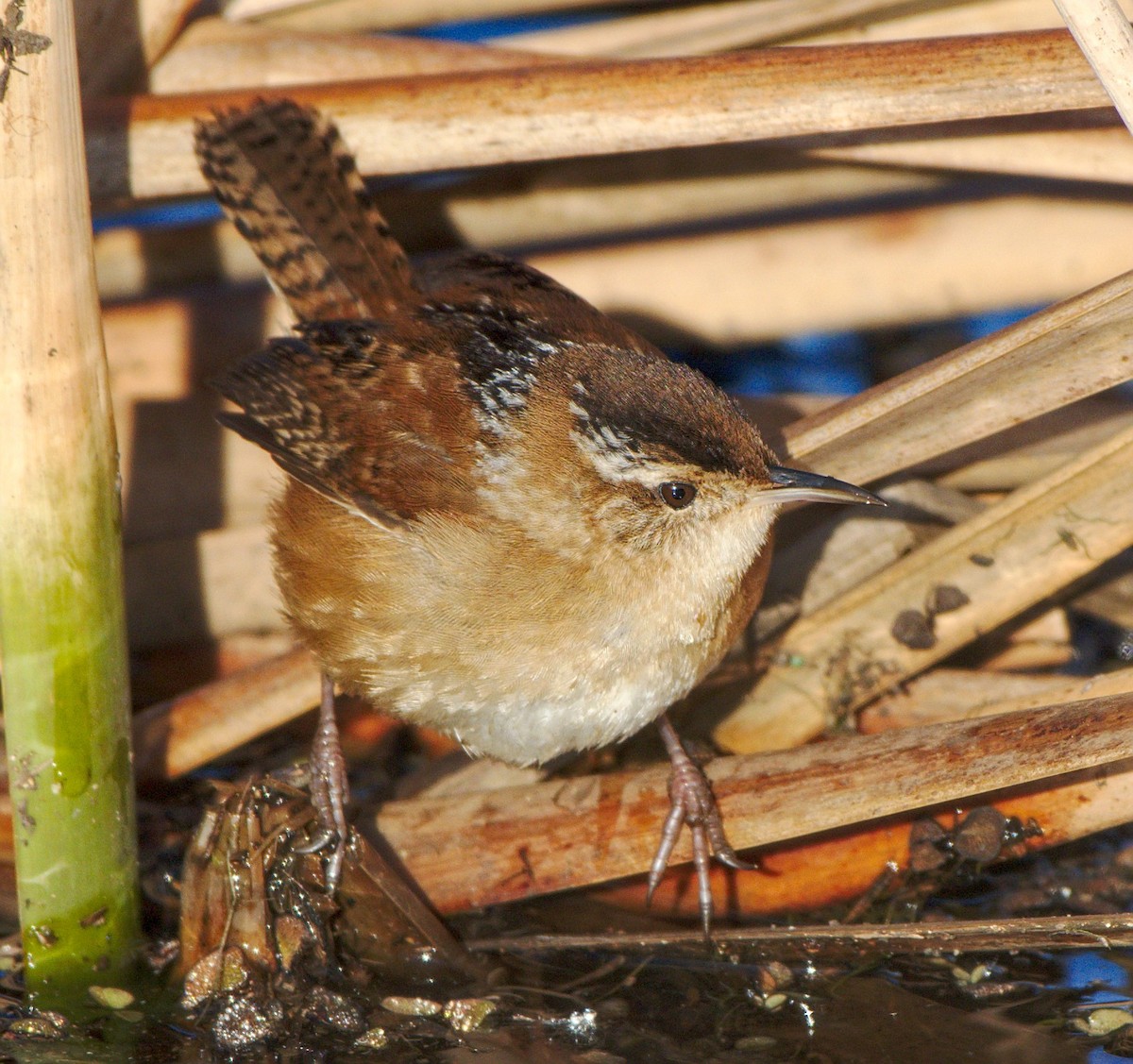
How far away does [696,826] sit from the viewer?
2.98 m

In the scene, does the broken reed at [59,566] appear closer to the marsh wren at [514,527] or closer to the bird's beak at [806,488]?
the marsh wren at [514,527]

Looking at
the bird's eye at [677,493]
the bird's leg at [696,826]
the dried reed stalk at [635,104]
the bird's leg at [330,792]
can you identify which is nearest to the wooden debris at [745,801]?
the bird's leg at [696,826]

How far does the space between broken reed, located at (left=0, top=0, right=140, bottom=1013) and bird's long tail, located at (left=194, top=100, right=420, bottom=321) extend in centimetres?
82

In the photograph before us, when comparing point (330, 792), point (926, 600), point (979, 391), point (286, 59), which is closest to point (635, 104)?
point (979, 391)

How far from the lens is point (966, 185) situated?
15.3 feet

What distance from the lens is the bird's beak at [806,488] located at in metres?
2.85

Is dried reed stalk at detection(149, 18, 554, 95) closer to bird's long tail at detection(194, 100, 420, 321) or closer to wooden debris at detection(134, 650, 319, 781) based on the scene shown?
bird's long tail at detection(194, 100, 420, 321)

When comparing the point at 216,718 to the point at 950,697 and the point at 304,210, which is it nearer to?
the point at 304,210

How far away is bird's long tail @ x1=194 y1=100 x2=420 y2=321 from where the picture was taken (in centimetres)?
337

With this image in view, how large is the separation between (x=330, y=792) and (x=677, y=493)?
41.7 inches

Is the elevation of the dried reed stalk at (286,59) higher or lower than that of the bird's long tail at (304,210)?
higher

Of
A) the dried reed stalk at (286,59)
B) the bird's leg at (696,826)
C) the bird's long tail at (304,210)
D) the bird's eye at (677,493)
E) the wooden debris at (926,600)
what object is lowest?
the bird's leg at (696,826)

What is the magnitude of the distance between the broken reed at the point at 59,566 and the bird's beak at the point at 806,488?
1373mm

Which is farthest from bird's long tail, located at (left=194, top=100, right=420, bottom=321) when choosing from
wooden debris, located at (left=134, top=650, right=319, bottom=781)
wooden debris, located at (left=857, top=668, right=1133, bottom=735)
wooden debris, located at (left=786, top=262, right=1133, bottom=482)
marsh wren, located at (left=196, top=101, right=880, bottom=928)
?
wooden debris, located at (left=857, top=668, right=1133, bottom=735)
